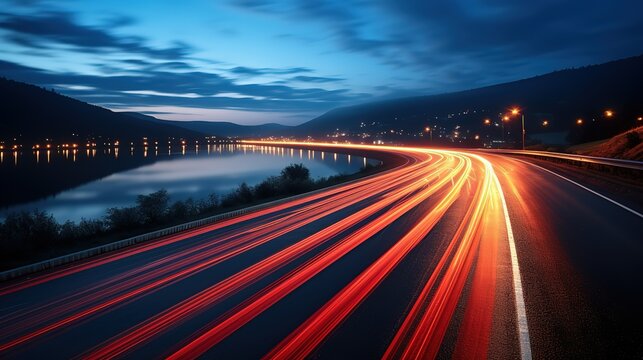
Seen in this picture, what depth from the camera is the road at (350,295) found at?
4906 millimetres

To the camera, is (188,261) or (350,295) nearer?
(350,295)

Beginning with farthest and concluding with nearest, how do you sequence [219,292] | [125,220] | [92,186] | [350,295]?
[92,186] → [125,220] → [219,292] → [350,295]

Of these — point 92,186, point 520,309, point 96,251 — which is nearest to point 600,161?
point 520,309

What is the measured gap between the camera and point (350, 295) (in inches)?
256

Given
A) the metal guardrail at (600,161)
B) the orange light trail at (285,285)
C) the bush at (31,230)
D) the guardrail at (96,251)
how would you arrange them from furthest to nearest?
the metal guardrail at (600,161) < the bush at (31,230) < the guardrail at (96,251) < the orange light trail at (285,285)

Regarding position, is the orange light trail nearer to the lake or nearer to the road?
the road

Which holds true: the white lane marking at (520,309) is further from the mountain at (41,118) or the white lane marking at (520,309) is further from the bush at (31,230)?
the mountain at (41,118)

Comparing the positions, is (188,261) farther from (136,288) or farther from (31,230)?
(31,230)

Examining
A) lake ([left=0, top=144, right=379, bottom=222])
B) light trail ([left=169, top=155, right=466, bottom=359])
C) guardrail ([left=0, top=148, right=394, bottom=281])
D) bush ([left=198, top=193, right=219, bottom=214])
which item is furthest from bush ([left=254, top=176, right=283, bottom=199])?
lake ([left=0, top=144, right=379, bottom=222])

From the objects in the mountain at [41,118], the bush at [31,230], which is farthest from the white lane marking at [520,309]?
the mountain at [41,118]

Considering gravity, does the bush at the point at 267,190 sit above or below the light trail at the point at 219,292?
above

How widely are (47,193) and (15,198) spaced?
15.3ft

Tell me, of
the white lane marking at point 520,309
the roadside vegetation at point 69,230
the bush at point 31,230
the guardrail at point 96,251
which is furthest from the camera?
the bush at point 31,230

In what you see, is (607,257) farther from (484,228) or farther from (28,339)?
(28,339)
